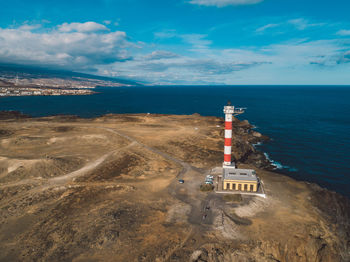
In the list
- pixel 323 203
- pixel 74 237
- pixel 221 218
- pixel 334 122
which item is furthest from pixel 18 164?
pixel 334 122

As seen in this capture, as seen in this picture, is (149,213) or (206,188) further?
(206,188)

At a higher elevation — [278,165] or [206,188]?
[206,188]

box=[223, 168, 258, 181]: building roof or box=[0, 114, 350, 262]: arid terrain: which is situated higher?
box=[223, 168, 258, 181]: building roof

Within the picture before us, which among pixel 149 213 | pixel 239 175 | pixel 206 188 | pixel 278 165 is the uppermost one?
pixel 239 175

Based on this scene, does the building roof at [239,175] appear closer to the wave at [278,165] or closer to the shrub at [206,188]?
the shrub at [206,188]

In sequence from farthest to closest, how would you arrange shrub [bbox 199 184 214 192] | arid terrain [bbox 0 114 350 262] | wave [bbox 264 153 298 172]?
wave [bbox 264 153 298 172] < shrub [bbox 199 184 214 192] < arid terrain [bbox 0 114 350 262]

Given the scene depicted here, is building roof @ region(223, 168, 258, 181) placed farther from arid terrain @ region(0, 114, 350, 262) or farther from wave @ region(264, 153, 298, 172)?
wave @ region(264, 153, 298, 172)

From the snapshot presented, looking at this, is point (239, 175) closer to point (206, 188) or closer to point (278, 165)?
point (206, 188)

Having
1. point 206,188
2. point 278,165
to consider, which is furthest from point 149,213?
point 278,165

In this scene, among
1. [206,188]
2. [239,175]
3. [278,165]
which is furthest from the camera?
[278,165]

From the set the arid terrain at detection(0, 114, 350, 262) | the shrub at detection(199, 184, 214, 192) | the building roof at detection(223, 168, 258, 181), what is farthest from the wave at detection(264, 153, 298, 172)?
the shrub at detection(199, 184, 214, 192)
